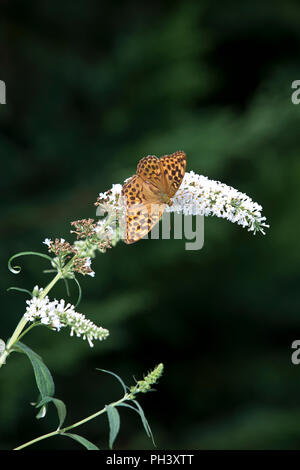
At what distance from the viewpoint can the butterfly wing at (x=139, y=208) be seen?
58.6 inches

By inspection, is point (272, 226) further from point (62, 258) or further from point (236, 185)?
point (62, 258)

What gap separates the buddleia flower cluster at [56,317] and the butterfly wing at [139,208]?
204 millimetres

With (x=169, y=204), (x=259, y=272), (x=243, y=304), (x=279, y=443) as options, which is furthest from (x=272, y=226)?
(x=169, y=204)

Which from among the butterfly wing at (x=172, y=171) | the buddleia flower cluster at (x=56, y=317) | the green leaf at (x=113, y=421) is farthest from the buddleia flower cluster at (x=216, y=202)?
the green leaf at (x=113, y=421)

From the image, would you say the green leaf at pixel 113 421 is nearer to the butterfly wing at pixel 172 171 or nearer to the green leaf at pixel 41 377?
the green leaf at pixel 41 377

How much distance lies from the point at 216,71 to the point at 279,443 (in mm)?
3620

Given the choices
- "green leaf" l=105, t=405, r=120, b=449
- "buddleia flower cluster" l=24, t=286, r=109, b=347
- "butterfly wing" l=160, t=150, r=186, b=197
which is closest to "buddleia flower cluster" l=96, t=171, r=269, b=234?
"butterfly wing" l=160, t=150, r=186, b=197

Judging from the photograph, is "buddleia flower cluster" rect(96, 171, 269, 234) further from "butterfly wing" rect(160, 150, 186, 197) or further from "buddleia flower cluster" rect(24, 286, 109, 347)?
"buddleia flower cluster" rect(24, 286, 109, 347)

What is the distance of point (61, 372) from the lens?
4781mm

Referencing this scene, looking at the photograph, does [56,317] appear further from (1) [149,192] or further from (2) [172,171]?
(2) [172,171]

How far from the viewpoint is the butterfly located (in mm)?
1509

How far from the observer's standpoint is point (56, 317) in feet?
4.39

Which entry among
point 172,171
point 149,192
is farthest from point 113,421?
point 172,171

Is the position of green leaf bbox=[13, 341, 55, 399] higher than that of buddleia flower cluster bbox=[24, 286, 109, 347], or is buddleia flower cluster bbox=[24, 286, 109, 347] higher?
buddleia flower cluster bbox=[24, 286, 109, 347]
